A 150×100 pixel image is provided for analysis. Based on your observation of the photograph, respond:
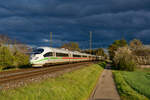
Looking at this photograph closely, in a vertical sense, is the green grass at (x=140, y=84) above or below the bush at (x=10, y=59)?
below

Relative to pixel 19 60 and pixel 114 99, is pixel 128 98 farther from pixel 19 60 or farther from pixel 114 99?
pixel 19 60

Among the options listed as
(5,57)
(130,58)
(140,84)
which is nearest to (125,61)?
(130,58)

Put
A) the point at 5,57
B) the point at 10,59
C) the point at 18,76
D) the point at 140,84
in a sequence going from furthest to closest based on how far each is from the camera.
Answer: the point at 10,59
the point at 5,57
the point at 140,84
the point at 18,76

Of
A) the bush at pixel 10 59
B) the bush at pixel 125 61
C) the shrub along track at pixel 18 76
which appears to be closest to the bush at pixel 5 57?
the bush at pixel 10 59

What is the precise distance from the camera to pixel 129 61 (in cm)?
3228

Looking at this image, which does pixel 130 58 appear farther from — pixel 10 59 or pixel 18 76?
pixel 18 76

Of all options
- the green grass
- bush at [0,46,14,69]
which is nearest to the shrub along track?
bush at [0,46,14,69]

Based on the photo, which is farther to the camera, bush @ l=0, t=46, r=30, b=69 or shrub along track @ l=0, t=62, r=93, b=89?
bush @ l=0, t=46, r=30, b=69

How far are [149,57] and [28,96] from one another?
122 ft

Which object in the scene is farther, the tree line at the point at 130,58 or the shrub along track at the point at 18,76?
the tree line at the point at 130,58

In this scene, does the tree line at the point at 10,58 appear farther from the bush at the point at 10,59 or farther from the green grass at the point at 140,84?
the green grass at the point at 140,84

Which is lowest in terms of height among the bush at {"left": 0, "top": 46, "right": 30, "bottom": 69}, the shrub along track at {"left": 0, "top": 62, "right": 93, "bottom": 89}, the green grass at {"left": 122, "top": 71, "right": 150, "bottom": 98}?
the green grass at {"left": 122, "top": 71, "right": 150, "bottom": 98}

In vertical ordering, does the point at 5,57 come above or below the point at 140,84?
above

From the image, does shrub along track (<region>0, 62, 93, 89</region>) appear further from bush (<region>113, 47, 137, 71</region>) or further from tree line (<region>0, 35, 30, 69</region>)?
bush (<region>113, 47, 137, 71</region>)
